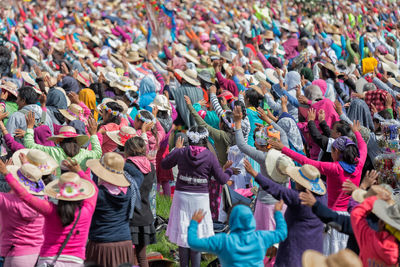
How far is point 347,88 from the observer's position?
1195 cm

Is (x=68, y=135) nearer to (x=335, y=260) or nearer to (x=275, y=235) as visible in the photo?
(x=275, y=235)

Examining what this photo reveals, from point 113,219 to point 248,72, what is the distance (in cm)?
843

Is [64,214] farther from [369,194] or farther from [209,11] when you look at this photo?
[209,11]

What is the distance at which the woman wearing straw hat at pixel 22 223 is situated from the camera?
514 cm

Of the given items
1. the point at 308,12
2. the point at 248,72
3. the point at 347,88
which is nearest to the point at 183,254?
the point at 347,88

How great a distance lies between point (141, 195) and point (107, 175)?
992mm

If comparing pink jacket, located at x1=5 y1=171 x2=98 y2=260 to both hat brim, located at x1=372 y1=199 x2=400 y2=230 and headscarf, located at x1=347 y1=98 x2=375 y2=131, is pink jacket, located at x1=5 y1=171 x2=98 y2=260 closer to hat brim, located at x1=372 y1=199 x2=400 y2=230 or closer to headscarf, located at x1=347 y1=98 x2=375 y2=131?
hat brim, located at x1=372 y1=199 x2=400 y2=230

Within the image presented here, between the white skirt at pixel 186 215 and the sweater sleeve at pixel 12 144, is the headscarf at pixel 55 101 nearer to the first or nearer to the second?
the sweater sleeve at pixel 12 144

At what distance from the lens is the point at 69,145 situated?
6.42m

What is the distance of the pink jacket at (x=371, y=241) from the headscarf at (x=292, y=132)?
2.88m

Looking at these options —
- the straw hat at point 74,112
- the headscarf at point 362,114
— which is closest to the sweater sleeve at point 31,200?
the straw hat at point 74,112

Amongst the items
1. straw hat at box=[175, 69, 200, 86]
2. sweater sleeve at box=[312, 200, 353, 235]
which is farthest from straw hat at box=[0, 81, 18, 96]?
sweater sleeve at box=[312, 200, 353, 235]

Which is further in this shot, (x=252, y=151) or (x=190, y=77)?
(x=190, y=77)

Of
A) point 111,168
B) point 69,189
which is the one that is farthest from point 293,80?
point 69,189
